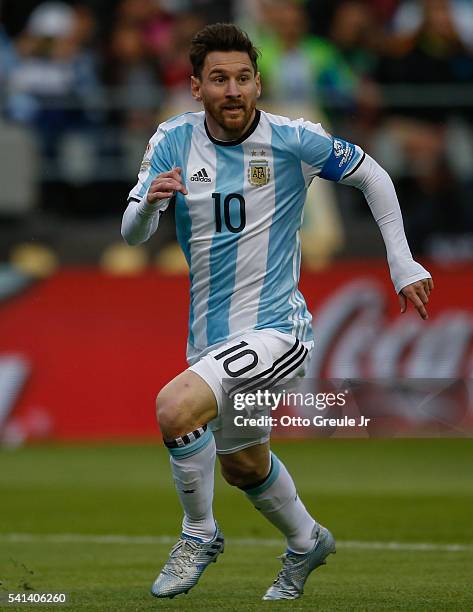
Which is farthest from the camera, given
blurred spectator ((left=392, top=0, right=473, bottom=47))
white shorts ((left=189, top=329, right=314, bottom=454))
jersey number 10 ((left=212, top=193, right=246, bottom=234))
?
blurred spectator ((left=392, top=0, right=473, bottom=47))

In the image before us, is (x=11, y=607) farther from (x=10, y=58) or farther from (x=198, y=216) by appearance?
(x=10, y=58)

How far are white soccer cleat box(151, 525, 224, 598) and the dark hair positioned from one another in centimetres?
205

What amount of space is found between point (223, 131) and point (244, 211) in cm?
37

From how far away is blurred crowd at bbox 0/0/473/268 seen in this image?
52.4 feet

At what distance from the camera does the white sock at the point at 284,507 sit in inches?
262

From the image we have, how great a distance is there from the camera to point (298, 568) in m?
6.71

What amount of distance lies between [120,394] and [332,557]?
21.6 ft

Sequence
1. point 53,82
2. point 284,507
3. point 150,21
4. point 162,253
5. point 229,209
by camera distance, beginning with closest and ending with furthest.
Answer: point 229,209
point 284,507
point 162,253
point 53,82
point 150,21

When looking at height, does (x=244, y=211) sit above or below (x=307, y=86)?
above

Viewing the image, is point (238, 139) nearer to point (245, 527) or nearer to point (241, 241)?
point (241, 241)

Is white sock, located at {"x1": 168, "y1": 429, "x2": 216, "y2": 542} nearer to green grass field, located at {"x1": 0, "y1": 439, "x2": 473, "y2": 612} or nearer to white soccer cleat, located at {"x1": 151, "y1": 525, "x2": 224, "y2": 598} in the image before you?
white soccer cleat, located at {"x1": 151, "y1": 525, "x2": 224, "y2": 598}

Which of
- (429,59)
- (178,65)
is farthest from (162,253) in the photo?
(429,59)

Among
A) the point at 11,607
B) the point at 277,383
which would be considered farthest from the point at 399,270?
the point at 11,607

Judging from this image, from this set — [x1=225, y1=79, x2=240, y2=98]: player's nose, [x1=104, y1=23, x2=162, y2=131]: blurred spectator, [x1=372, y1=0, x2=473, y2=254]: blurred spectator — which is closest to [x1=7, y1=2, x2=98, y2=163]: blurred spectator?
[x1=104, y1=23, x2=162, y2=131]: blurred spectator
